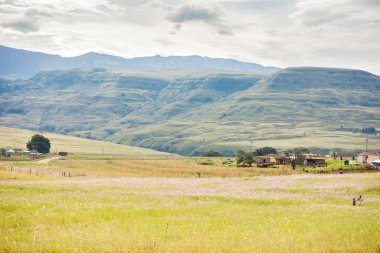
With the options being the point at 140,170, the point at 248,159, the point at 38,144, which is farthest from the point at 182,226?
the point at 38,144

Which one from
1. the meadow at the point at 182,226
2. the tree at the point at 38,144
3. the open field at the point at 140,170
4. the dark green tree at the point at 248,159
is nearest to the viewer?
the meadow at the point at 182,226

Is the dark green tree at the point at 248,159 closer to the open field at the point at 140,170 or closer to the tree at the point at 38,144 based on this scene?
the open field at the point at 140,170

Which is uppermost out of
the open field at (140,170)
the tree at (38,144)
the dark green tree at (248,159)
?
the tree at (38,144)

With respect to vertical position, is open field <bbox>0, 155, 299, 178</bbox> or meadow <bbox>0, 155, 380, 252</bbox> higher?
meadow <bbox>0, 155, 380, 252</bbox>

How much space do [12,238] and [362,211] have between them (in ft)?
64.8

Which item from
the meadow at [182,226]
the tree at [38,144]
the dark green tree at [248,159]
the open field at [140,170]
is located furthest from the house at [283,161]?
the meadow at [182,226]

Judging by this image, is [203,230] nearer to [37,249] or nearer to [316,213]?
[37,249]

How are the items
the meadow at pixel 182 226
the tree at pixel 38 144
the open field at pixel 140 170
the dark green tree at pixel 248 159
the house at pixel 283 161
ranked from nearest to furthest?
the meadow at pixel 182 226, the open field at pixel 140 170, the dark green tree at pixel 248 159, the house at pixel 283 161, the tree at pixel 38 144

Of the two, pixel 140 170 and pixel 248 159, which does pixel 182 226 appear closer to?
pixel 140 170

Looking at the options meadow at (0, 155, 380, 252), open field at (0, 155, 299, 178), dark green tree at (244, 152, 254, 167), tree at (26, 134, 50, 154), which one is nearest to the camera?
meadow at (0, 155, 380, 252)

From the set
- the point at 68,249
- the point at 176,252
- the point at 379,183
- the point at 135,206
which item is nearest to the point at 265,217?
the point at 135,206

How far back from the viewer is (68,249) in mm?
13805

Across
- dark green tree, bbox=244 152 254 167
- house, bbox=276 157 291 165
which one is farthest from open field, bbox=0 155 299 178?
house, bbox=276 157 291 165

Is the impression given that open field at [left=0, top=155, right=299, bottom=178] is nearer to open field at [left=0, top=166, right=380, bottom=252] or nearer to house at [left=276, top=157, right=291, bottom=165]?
house at [left=276, top=157, right=291, bottom=165]
